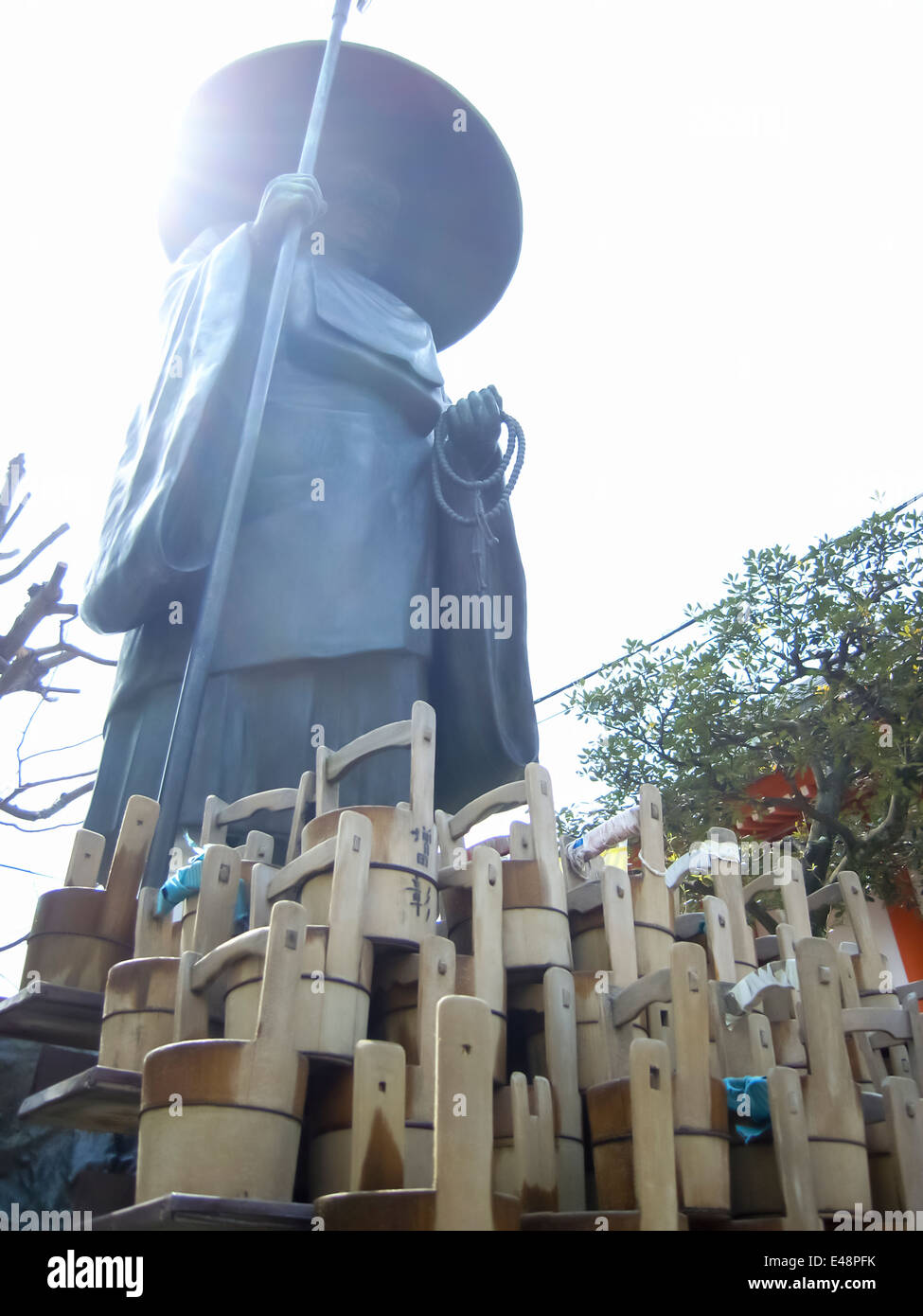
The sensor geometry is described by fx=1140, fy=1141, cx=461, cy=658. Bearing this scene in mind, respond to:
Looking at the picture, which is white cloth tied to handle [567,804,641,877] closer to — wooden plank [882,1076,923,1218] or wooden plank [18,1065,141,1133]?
wooden plank [882,1076,923,1218]

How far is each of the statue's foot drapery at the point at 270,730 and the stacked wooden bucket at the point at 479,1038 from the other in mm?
1028

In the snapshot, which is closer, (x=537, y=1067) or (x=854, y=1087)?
(x=854, y=1087)

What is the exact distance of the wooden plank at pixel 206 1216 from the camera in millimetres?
1608

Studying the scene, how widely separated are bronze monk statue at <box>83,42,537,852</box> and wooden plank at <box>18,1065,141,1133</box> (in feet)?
4.47

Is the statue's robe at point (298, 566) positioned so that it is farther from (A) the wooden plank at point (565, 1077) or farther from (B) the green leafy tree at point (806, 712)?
(B) the green leafy tree at point (806, 712)

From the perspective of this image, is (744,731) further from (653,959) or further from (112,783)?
(653,959)

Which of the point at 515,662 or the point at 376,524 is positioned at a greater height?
the point at 376,524

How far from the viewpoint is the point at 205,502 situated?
13.5ft

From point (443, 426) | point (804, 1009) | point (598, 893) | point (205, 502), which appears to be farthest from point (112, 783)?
point (804, 1009)

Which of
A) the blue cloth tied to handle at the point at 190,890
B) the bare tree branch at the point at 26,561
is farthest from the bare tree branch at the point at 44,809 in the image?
the blue cloth tied to handle at the point at 190,890

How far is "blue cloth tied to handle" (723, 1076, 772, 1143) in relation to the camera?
6.57ft
